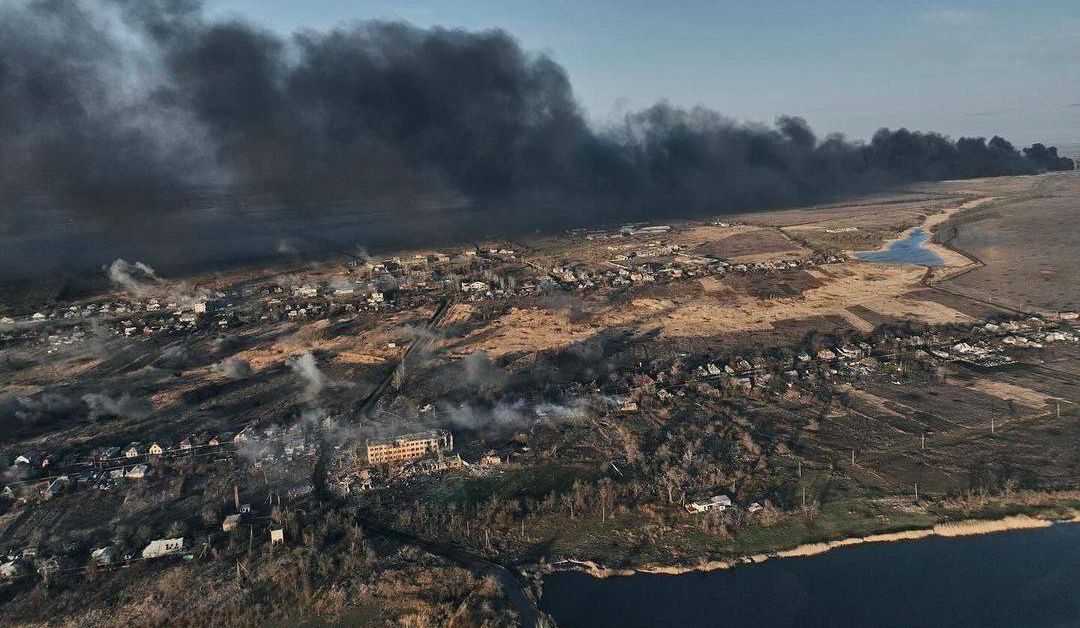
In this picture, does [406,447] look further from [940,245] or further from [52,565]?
[940,245]

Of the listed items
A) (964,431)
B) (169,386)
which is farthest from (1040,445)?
(169,386)

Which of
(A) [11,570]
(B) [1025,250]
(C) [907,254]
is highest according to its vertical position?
(B) [1025,250]

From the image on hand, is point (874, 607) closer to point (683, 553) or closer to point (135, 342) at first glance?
point (683, 553)

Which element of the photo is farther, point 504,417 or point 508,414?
point 508,414

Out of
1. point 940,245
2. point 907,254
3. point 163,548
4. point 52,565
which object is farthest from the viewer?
point 940,245

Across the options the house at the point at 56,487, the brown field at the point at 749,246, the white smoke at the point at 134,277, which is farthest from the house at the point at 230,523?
the brown field at the point at 749,246

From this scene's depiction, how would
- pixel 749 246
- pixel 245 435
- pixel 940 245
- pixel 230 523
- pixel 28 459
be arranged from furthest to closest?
pixel 749 246
pixel 940 245
pixel 245 435
pixel 28 459
pixel 230 523

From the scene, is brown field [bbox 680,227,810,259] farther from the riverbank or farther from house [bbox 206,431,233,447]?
house [bbox 206,431,233,447]

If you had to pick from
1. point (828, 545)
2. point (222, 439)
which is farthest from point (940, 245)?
point (222, 439)
